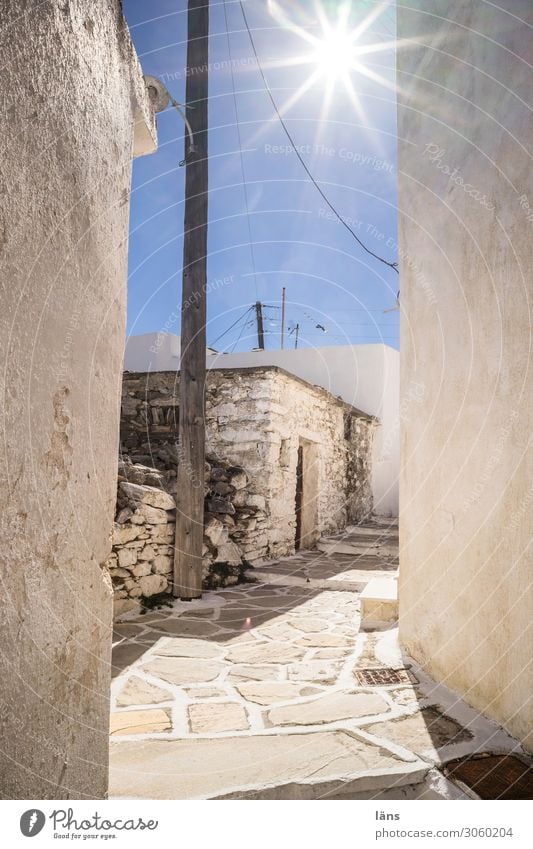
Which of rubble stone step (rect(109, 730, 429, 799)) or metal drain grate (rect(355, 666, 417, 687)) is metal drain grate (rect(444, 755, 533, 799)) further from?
metal drain grate (rect(355, 666, 417, 687))

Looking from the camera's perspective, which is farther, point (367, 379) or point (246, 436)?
point (367, 379)

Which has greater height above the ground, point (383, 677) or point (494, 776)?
point (494, 776)

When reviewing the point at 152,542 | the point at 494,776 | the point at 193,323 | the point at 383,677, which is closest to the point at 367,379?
the point at 193,323

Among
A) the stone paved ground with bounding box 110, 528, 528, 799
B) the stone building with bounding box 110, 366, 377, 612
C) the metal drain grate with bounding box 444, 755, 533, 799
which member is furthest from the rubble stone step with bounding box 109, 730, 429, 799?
the stone building with bounding box 110, 366, 377, 612

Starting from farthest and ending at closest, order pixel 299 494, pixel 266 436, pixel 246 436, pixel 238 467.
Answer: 1. pixel 299 494
2. pixel 246 436
3. pixel 266 436
4. pixel 238 467

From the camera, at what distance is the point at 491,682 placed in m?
2.77

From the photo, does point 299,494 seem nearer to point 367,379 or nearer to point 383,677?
point 367,379

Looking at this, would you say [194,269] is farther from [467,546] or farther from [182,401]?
[467,546]

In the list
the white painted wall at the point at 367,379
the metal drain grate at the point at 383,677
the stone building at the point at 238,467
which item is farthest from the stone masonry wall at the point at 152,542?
the white painted wall at the point at 367,379

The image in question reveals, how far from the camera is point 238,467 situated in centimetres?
815

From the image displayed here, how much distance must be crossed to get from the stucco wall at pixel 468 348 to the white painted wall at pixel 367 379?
10635 mm

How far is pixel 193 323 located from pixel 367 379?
1004 cm
